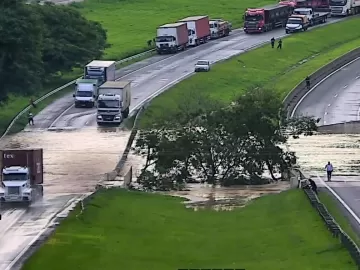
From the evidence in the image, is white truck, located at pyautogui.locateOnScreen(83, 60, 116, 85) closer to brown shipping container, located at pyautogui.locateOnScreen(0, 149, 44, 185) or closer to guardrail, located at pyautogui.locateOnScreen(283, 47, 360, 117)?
guardrail, located at pyautogui.locateOnScreen(283, 47, 360, 117)

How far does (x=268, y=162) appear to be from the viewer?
70438mm

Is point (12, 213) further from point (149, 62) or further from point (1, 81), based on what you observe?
point (149, 62)

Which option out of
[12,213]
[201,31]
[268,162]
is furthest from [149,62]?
[12,213]

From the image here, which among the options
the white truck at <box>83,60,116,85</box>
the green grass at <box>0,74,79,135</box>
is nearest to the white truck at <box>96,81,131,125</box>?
the green grass at <box>0,74,79,135</box>

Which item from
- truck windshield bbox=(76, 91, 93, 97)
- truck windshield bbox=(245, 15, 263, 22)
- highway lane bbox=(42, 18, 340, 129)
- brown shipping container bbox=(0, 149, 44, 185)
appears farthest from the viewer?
truck windshield bbox=(245, 15, 263, 22)

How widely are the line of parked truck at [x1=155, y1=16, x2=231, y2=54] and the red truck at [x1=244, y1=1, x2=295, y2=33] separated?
363cm

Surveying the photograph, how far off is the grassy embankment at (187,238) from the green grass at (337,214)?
3.23 feet

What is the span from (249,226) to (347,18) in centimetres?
9631

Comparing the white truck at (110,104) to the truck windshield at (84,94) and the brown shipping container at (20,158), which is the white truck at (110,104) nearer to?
the truck windshield at (84,94)

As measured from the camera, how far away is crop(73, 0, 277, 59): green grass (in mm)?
134125

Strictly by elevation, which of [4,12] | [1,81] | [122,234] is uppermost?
[4,12]

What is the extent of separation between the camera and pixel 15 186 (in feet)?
201

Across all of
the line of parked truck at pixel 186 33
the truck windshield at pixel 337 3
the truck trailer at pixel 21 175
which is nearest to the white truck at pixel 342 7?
the truck windshield at pixel 337 3

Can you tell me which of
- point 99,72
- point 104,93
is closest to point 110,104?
point 104,93
